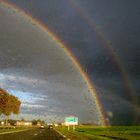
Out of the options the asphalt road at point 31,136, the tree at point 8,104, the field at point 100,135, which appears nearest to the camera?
the asphalt road at point 31,136

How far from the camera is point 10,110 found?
5241 inches

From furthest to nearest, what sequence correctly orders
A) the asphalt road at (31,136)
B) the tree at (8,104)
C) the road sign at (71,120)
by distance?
the tree at (8,104)
the road sign at (71,120)
the asphalt road at (31,136)

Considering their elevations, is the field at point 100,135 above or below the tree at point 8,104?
below

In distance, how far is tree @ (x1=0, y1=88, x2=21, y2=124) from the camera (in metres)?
128

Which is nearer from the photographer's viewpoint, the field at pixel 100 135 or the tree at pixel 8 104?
the field at pixel 100 135

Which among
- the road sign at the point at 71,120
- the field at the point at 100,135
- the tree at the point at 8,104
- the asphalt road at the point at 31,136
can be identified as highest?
the tree at the point at 8,104

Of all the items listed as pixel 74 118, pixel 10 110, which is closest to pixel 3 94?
pixel 10 110

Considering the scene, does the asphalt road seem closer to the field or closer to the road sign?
the field

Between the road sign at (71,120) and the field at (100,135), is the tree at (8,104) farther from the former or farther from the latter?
the field at (100,135)

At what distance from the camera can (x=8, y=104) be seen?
424ft

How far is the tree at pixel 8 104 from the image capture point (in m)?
128

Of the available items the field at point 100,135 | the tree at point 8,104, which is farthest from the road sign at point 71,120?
the tree at point 8,104

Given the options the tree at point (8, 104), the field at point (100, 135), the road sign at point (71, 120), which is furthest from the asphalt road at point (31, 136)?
the tree at point (8, 104)

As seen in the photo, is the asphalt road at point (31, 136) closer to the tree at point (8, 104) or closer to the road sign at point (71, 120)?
the road sign at point (71, 120)
